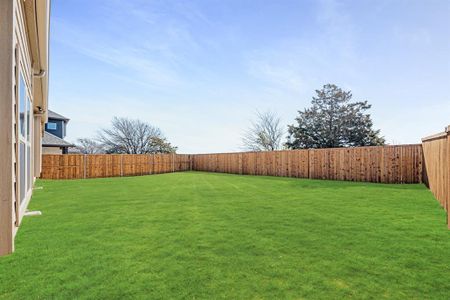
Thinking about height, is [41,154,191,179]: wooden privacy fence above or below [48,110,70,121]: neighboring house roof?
below

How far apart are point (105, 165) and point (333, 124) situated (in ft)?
58.2

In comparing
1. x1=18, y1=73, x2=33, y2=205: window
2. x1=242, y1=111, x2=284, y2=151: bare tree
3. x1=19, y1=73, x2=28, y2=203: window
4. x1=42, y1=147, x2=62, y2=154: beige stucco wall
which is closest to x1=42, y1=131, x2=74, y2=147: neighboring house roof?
x1=42, y1=147, x2=62, y2=154: beige stucco wall

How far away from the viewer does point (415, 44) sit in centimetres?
967

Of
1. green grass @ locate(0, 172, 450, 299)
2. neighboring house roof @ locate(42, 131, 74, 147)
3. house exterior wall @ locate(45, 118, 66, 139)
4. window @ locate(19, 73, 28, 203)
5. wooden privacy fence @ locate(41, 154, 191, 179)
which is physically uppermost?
house exterior wall @ locate(45, 118, 66, 139)

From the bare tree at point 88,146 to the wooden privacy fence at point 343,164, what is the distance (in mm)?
19147

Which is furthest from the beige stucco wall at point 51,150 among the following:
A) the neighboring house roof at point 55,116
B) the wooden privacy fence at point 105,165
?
the wooden privacy fence at point 105,165

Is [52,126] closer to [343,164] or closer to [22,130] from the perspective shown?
[22,130]

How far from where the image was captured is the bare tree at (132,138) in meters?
28.8

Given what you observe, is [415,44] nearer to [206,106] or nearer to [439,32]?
[439,32]

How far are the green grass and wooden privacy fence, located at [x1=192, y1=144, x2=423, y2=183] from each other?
5.16 metres

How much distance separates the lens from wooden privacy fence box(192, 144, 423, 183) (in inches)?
350

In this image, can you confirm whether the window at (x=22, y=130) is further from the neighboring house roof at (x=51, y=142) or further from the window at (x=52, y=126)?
the window at (x=52, y=126)

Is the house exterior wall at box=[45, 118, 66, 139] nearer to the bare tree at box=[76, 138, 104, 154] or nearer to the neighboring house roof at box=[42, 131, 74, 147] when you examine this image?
the neighboring house roof at box=[42, 131, 74, 147]

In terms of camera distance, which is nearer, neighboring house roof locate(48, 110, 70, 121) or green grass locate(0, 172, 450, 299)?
green grass locate(0, 172, 450, 299)
